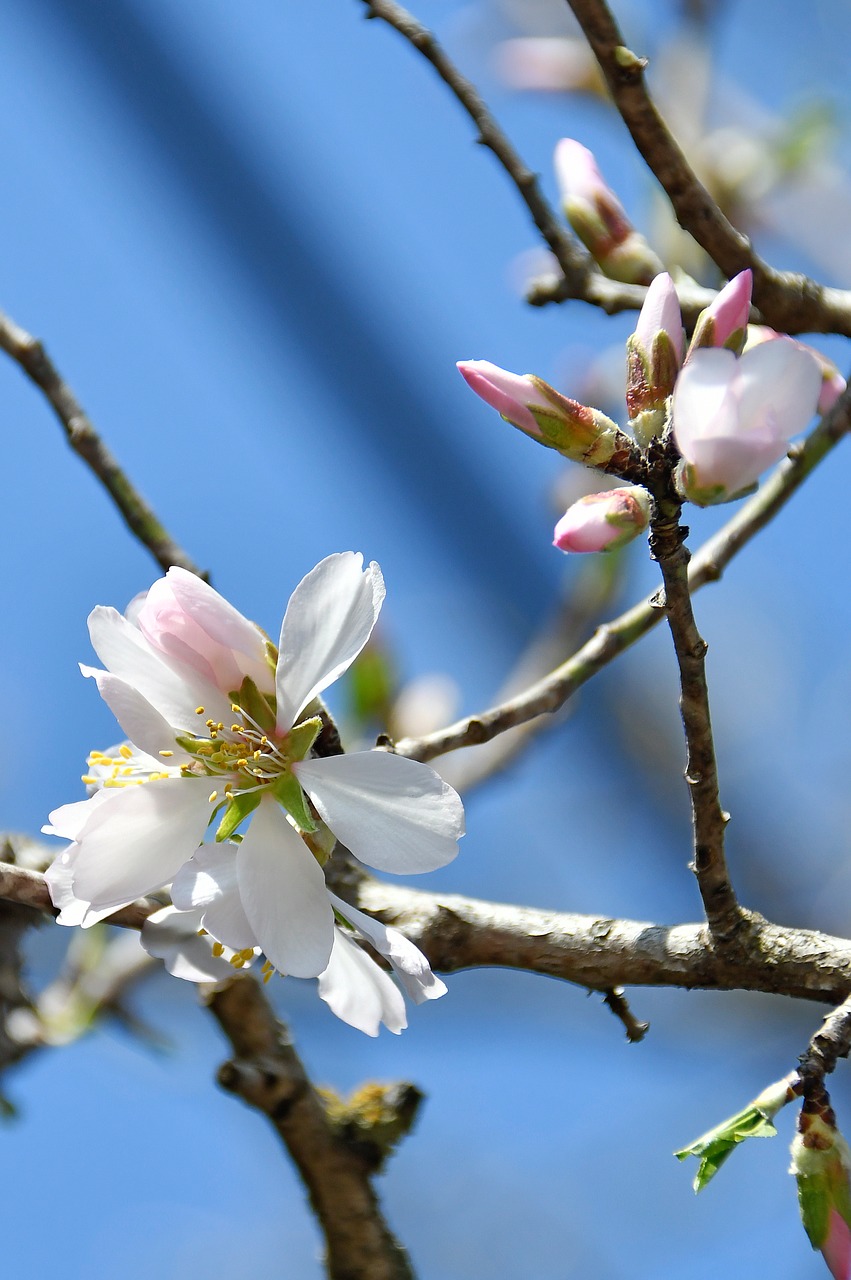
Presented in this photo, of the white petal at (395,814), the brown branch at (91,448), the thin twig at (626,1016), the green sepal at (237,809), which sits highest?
the brown branch at (91,448)

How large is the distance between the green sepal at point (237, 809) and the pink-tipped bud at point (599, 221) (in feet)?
2.21

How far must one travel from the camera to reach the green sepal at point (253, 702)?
0.90 metres

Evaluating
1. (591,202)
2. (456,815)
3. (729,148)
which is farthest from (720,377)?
(729,148)

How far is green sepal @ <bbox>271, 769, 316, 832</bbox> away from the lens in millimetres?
852

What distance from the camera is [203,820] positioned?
87cm

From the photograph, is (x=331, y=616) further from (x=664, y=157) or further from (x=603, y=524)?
(x=664, y=157)

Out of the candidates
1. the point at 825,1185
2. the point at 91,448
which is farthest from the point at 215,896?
the point at 91,448

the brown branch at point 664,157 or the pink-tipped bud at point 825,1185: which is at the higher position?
the brown branch at point 664,157

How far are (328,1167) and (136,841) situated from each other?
490mm

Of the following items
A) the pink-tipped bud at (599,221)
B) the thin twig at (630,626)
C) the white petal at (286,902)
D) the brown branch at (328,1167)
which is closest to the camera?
the white petal at (286,902)

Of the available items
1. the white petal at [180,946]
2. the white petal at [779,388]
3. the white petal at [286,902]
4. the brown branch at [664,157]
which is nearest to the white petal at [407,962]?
the white petal at [286,902]

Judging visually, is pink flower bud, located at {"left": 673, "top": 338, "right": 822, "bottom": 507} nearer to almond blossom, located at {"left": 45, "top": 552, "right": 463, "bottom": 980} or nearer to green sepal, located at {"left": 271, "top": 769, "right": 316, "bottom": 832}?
almond blossom, located at {"left": 45, "top": 552, "right": 463, "bottom": 980}

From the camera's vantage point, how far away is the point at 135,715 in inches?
33.7

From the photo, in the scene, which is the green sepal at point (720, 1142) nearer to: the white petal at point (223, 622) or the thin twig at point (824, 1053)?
the thin twig at point (824, 1053)
